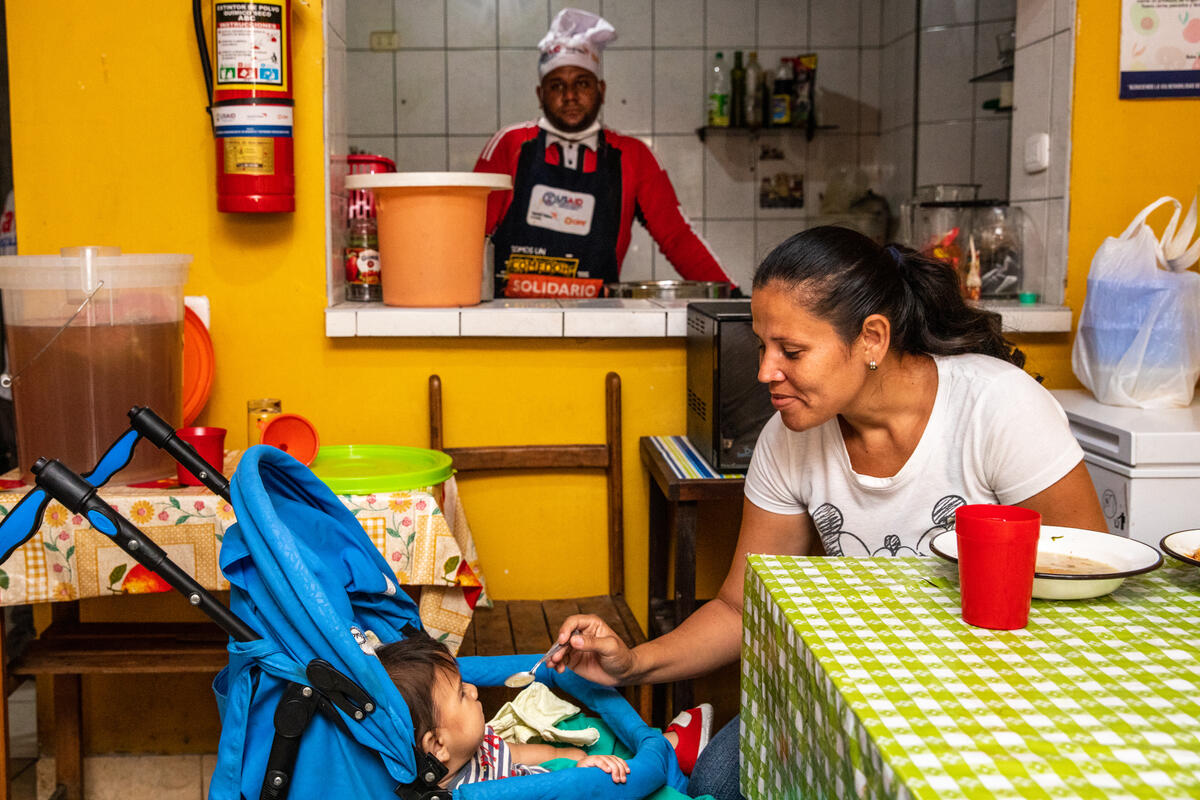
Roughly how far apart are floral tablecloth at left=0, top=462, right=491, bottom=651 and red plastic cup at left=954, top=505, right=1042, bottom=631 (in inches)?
45.5

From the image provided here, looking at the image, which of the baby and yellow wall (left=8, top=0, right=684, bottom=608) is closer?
the baby

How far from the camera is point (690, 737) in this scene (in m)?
1.97

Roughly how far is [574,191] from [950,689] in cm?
350

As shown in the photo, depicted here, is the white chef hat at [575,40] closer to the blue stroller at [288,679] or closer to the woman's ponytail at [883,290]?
the woman's ponytail at [883,290]

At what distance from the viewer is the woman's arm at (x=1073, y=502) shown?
62.1 inches

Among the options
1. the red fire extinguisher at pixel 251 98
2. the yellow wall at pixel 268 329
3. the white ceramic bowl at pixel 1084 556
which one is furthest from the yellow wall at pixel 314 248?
the white ceramic bowl at pixel 1084 556

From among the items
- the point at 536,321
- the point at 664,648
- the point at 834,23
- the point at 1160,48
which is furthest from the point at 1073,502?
the point at 834,23

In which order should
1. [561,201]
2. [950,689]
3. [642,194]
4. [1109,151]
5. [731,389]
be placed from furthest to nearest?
[642,194]
[561,201]
[1109,151]
[731,389]
[950,689]

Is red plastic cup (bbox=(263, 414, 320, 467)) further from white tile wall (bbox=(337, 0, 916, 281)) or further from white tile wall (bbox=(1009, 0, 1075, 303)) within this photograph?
white tile wall (bbox=(337, 0, 916, 281))

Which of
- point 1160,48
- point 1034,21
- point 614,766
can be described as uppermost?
point 1034,21

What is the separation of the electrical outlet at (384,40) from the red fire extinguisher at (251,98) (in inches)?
106

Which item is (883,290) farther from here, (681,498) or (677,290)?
(677,290)

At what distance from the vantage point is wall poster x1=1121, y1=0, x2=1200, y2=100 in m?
2.67

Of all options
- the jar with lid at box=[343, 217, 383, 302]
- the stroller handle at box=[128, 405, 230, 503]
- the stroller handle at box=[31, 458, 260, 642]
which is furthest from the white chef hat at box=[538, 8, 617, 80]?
the stroller handle at box=[31, 458, 260, 642]
